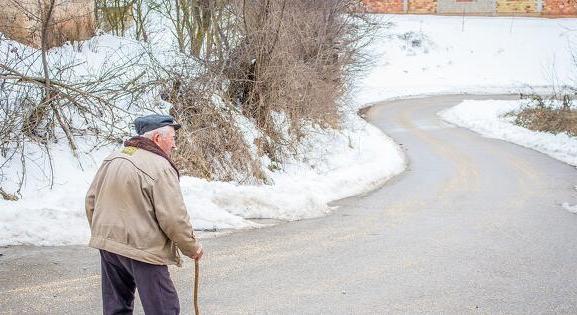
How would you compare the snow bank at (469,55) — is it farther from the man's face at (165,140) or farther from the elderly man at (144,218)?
the elderly man at (144,218)

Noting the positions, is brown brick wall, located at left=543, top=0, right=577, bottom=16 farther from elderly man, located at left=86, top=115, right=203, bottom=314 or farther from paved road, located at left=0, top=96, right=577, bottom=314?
elderly man, located at left=86, top=115, right=203, bottom=314

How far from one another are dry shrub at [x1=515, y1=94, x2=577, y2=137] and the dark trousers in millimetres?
22636

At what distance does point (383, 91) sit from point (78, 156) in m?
38.9

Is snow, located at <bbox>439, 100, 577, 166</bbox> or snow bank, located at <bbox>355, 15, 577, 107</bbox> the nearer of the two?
snow, located at <bbox>439, 100, 577, 166</bbox>

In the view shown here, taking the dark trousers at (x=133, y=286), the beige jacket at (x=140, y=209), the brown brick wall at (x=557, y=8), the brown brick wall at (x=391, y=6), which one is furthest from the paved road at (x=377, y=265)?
the brown brick wall at (x=557, y=8)

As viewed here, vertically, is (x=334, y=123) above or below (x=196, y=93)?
below

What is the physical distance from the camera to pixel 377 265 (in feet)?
24.9

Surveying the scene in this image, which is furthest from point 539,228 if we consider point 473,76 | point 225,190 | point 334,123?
point 473,76

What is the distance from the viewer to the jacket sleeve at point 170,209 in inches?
158

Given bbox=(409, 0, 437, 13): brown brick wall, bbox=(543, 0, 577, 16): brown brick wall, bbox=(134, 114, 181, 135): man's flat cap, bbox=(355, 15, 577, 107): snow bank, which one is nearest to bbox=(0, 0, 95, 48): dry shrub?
bbox=(134, 114, 181, 135): man's flat cap

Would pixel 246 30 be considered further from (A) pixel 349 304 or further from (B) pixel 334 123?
(A) pixel 349 304

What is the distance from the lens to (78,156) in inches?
425

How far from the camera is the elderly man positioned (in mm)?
4023

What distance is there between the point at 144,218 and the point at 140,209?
0.22ft
